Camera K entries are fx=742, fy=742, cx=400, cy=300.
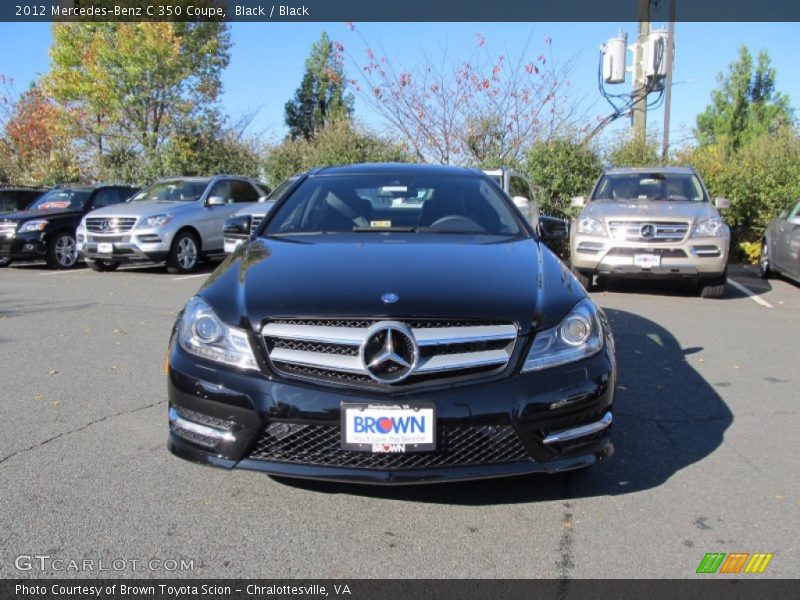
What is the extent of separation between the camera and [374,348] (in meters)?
3.01

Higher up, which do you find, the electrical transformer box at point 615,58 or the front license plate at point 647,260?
the electrical transformer box at point 615,58

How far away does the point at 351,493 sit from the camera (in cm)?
344

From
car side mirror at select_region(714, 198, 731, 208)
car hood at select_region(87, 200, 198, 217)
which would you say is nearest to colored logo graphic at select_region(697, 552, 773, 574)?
car side mirror at select_region(714, 198, 731, 208)

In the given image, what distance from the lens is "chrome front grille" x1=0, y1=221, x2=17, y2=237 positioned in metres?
13.6

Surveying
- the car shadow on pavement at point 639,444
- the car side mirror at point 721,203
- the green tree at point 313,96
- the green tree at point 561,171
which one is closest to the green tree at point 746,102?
the green tree at point 561,171

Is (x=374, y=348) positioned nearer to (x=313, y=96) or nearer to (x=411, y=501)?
(x=411, y=501)

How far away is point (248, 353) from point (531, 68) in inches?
688

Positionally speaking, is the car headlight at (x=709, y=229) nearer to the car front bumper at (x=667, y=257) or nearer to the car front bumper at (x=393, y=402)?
the car front bumper at (x=667, y=257)

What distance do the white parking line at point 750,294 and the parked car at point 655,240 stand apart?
525mm

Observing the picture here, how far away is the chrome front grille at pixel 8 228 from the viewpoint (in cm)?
1360

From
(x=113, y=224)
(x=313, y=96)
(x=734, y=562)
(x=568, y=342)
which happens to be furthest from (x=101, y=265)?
(x=313, y=96)

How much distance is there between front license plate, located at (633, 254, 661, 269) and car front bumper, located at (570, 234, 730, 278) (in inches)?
0.5

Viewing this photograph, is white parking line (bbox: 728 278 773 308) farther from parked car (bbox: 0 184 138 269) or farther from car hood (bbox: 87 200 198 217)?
parked car (bbox: 0 184 138 269)

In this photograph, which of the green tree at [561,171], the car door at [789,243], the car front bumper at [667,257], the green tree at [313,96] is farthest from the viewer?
the green tree at [313,96]
